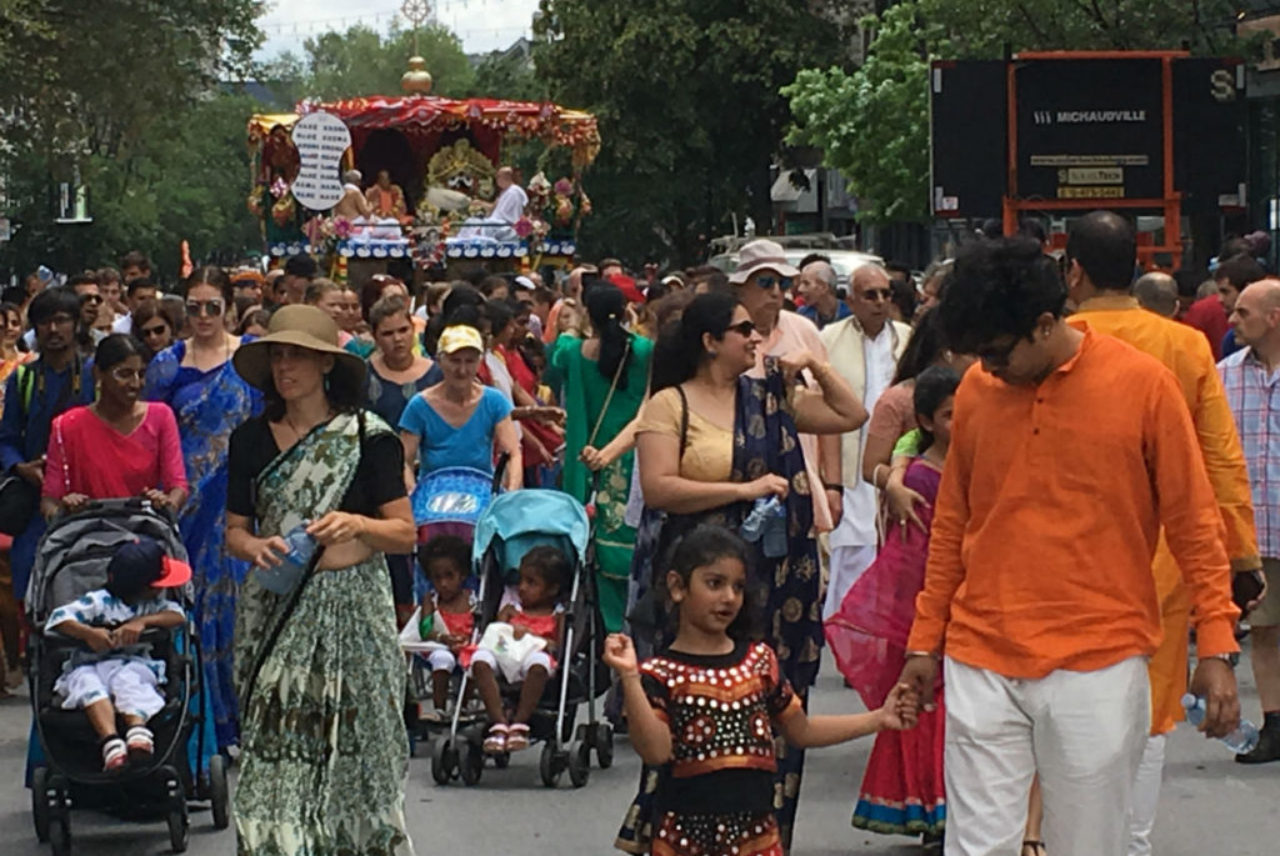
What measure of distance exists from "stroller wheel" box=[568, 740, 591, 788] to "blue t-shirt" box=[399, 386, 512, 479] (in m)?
1.79

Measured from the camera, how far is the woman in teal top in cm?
1188

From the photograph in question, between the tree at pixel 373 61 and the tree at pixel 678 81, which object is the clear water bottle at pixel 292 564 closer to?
the tree at pixel 678 81

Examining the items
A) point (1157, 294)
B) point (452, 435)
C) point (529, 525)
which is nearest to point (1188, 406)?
point (529, 525)

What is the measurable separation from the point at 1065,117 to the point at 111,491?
13.8 meters

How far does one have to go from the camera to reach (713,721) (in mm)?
6895

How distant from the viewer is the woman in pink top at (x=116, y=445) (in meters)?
10.1

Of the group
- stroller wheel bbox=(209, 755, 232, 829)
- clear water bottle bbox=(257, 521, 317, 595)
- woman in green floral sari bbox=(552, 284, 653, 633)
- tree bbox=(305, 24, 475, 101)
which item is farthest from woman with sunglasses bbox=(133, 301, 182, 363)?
tree bbox=(305, 24, 475, 101)

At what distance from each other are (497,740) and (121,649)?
1696 mm

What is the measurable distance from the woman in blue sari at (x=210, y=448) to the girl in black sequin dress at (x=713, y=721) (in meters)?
3.84

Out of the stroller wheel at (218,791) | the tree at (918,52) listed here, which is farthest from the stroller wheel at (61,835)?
the tree at (918,52)

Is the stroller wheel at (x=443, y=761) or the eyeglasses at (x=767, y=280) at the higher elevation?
the eyeglasses at (x=767, y=280)

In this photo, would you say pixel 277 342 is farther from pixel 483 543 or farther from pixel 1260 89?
pixel 1260 89

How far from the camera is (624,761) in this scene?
11000 millimetres

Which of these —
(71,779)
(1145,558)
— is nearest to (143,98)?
(71,779)
